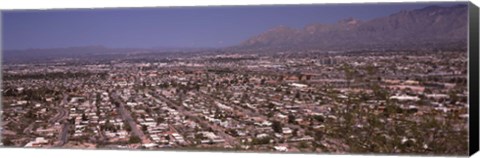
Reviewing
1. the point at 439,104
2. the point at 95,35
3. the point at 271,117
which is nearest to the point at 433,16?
the point at 439,104

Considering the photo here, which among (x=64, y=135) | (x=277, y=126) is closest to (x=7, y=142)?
(x=64, y=135)

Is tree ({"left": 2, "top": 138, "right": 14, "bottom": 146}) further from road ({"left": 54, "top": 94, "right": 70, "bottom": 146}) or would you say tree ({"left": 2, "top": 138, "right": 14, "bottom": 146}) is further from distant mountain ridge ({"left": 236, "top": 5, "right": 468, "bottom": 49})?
distant mountain ridge ({"left": 236, "top": 5, "right": 468, "bottom": 49})

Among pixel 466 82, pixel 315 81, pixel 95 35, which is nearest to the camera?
pixel 466 82

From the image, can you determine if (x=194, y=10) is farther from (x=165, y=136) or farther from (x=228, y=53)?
(x=165, y=136)

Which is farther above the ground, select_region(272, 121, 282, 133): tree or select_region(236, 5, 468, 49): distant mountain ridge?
select_region(236, 5, 468, 49): distant mountain ridge

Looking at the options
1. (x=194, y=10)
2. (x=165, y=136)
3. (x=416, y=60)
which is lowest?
(x=165, y=136)

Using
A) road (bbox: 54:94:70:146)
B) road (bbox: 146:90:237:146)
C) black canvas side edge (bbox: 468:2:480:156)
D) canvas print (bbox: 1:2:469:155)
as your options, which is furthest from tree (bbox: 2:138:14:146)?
black canvas side edge (bbox: 468:2:480:156)

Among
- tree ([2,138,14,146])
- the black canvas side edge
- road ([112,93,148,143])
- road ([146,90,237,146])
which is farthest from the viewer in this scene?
tree ([2,138,14,146])

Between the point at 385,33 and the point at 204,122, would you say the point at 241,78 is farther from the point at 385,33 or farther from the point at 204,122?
the point at 385,33
